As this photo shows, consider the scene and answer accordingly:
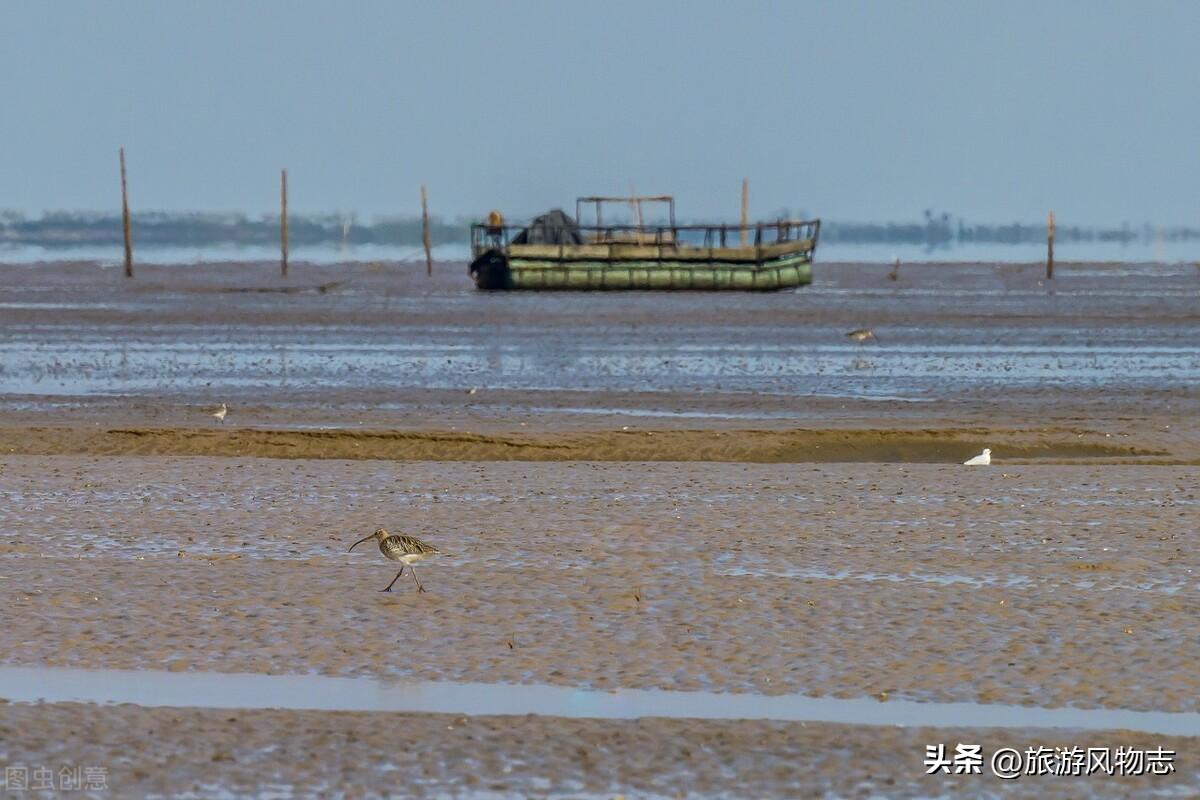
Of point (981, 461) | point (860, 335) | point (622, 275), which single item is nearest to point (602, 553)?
point (981, 461)

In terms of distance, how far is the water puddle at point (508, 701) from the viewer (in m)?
7.37

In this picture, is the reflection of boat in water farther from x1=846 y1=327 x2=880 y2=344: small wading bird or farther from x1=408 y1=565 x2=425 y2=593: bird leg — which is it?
x1=408 y1=565 x2=425 y2=593: bird leg

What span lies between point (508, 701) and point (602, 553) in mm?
3548

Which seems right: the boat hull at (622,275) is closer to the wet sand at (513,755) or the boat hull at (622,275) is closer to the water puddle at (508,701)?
the water puddle at (508,701)

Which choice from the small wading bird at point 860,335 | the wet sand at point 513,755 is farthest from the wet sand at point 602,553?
the small wading bird at point 860,335

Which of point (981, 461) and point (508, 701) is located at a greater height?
point (508, 701)

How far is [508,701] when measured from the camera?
7.70m

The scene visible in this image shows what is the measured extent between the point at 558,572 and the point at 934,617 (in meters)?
2.28

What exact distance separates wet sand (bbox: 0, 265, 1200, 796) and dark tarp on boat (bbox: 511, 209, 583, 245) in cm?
3660

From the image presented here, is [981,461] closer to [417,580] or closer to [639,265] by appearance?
[417,580]

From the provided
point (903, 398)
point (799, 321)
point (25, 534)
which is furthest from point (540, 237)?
point (25, 534)

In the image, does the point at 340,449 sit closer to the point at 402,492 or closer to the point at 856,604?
the point at 402,492

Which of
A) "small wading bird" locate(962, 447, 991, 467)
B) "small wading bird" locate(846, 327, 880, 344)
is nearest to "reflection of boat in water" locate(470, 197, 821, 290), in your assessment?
"small wading bird" locate(846, 327, 880, 344)

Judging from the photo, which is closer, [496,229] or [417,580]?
[417,580]
